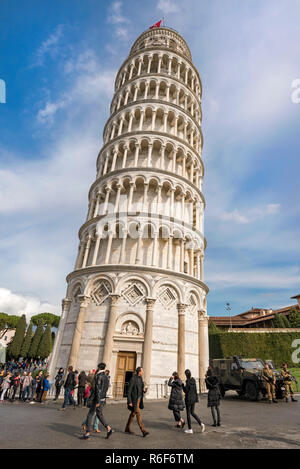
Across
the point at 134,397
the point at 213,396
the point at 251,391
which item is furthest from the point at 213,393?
the point at 251,391

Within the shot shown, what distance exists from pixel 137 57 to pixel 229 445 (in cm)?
3899

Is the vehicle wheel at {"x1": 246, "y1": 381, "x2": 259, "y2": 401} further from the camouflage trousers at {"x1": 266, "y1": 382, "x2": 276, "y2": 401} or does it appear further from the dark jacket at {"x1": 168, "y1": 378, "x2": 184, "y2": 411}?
the dark jacket at {"x1": 168, "y1": 378, "x2": 184, "y2": 411}

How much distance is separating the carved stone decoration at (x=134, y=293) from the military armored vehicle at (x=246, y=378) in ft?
24.3

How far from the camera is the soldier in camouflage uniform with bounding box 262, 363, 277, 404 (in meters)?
14.4

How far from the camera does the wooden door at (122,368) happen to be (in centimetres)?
1850

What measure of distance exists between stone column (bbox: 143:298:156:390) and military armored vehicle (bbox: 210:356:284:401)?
490cm

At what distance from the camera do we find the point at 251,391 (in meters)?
16.0

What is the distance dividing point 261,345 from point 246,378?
81.1 feet

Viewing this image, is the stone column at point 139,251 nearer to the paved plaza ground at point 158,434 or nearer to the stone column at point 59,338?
the stone column at point 59,338

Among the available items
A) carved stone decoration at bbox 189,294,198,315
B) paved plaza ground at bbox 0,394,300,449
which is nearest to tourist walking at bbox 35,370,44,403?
paved plaza ground at bbox 0,394,300,449

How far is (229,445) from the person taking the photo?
6.55 m

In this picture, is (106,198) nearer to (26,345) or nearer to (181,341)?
(181,341)

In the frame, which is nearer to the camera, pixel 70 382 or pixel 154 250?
pixel 70 382
